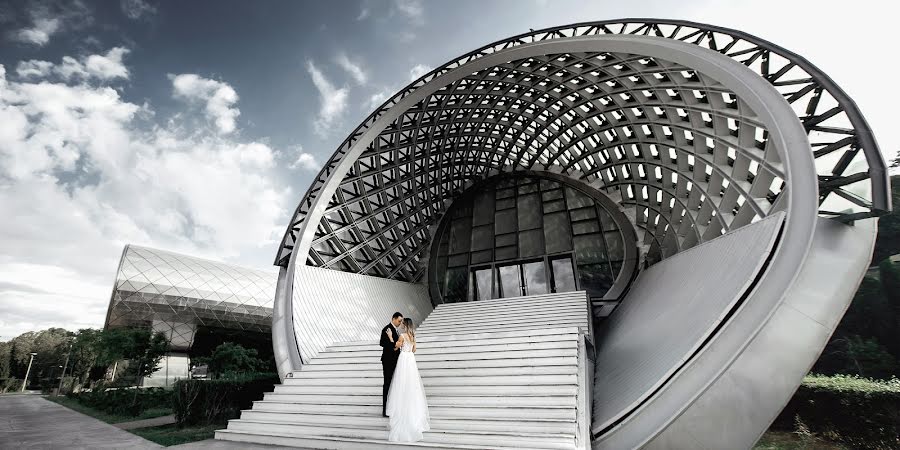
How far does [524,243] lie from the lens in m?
24.4

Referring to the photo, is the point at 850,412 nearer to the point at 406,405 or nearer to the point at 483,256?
the point at 406,405

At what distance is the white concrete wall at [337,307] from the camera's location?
43.3 ft

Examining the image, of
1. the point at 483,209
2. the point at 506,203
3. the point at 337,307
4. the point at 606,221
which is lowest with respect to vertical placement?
the point at 337,307

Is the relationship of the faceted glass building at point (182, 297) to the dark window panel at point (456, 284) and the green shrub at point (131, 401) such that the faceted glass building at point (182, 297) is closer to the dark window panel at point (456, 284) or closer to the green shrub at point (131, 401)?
the green shrub at point (131, 401)

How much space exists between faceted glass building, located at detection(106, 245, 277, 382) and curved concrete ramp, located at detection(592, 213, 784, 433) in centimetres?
4422

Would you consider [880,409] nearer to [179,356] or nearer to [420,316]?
[420,316]

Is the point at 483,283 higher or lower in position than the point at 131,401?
higher

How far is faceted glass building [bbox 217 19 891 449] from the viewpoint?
246 inches

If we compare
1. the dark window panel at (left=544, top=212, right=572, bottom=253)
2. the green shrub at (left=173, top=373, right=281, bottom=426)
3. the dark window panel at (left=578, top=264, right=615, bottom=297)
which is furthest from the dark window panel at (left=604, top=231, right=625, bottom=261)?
the green shrub at (left=173, top=373, right=281, bottom=426)

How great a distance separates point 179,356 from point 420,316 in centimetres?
4358

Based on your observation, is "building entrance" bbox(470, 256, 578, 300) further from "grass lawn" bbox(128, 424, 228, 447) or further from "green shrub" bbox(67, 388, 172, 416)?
"green shrub" bbox(67, 388, 172, 416)

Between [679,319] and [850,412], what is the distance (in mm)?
10540

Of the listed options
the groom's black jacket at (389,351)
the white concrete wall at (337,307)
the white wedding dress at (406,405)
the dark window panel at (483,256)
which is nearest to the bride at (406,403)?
the white wedding dress at (406,405)

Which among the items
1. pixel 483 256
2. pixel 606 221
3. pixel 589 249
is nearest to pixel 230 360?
pixel 483 256
